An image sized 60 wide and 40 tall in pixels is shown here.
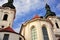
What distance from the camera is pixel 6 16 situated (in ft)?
117

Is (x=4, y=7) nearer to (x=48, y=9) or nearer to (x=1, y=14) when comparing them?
(x=1, y=14)

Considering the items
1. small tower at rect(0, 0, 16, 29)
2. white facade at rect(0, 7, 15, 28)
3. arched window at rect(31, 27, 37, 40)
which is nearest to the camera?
arched window at rect(31, 27, 37, 40)

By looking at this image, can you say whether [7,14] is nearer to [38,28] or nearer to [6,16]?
[6,16]

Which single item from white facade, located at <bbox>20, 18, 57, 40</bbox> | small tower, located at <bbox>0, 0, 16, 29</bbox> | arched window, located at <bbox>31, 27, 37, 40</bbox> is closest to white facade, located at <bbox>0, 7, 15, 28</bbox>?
small tower, located at <bbox>0, 0, 16, 29</bbox>

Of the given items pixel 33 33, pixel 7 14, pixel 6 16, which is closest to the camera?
pixel 33 33

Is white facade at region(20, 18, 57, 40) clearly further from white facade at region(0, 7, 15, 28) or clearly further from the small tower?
the small tower

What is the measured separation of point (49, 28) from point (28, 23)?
428cm

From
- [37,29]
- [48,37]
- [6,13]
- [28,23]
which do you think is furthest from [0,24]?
[48,37]

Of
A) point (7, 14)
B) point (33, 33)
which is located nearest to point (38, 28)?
point (33, 33)

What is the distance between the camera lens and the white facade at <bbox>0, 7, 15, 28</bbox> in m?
33.2

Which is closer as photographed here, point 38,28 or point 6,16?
point 38,28

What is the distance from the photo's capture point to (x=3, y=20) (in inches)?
1335

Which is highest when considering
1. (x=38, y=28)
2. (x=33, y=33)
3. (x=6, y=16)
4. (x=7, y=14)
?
(x=7, y=14)

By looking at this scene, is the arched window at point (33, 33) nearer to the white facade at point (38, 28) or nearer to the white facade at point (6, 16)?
the white facade at point (38, 28)
